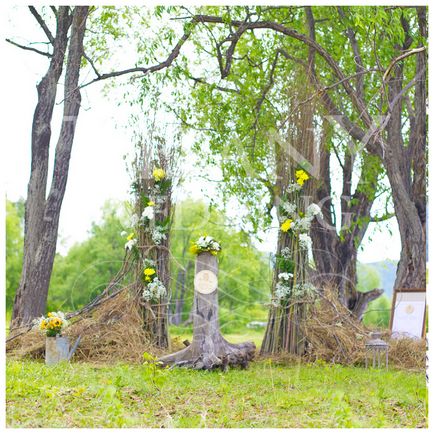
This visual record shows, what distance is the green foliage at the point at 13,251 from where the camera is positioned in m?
17.8

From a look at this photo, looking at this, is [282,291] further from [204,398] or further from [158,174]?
[204,398]

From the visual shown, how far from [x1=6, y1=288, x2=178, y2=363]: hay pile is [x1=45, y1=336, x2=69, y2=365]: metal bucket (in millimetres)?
Result: 249

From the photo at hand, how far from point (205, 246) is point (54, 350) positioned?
4.92 feet

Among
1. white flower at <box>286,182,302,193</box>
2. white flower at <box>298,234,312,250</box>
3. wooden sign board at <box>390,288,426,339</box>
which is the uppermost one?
white flower at <box>286,182,302,193</box>

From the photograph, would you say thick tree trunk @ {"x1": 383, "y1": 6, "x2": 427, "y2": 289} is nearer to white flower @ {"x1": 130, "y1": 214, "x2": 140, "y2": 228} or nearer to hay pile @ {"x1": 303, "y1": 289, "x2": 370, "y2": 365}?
hay pile @ {"x1": 303, "y1": 289, "x2": 370, "y2": 365}

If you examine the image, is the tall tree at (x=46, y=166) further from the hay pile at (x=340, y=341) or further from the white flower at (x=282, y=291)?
the hay pile at (x=340, y=341)

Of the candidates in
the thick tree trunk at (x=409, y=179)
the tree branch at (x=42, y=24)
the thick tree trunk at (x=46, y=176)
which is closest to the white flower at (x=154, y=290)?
the thick tree trunk at (x=46, y=176)

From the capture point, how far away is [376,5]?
6281 mm

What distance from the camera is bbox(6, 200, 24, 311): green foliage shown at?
58.3ft

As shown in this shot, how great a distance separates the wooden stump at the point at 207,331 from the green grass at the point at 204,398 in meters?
0.21

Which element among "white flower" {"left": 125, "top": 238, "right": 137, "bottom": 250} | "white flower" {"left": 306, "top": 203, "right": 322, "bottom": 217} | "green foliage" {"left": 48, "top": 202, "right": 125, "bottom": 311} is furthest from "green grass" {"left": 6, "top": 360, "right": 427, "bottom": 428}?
"green foliage" {"left": 48, "top": 202, "right": 125, "bottom": 311}

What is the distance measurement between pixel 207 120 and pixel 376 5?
3475 millimetres

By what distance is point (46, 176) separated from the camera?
735 centimetres

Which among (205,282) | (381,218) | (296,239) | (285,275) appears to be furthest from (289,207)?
(381,218)
